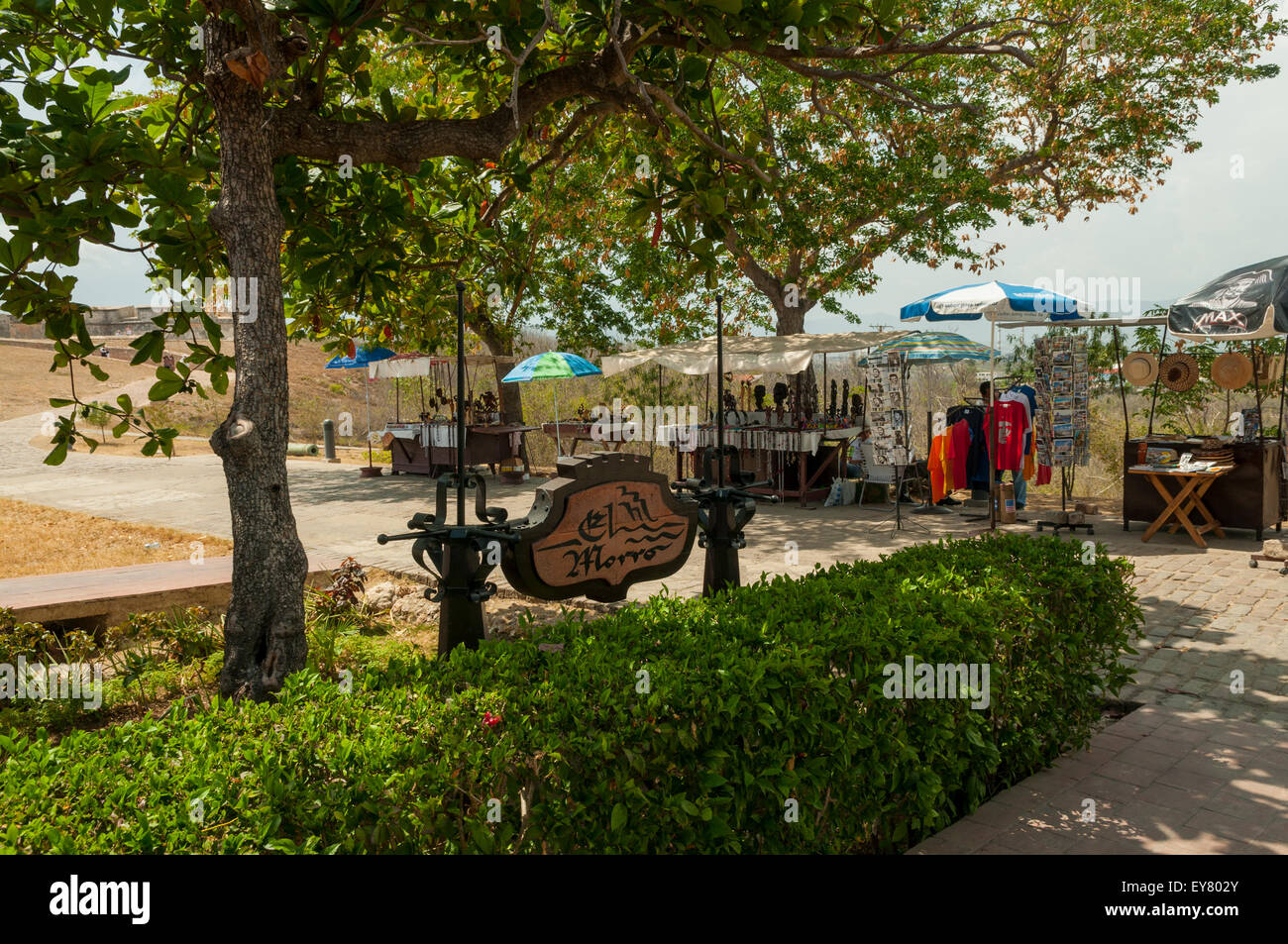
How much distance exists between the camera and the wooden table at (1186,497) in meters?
10.1

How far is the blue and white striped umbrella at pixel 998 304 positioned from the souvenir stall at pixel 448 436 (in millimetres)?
10150

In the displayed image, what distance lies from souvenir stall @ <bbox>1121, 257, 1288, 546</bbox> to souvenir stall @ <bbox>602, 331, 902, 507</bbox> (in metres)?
3.87

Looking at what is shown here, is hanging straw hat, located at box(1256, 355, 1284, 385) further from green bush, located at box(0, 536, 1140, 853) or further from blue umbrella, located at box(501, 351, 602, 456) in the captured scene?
blue umbrella, located at box(501, 351, 602, 456)

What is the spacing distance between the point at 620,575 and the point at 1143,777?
3.17 metres

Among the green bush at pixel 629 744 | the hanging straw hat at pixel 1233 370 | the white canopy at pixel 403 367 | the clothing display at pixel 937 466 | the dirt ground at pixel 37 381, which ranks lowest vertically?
the green bush at pixel 629 744

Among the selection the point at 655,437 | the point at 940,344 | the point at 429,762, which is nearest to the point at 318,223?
the point at 429,762

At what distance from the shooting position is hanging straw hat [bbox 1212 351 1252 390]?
10883mm

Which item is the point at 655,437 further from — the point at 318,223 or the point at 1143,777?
the point at 1143,777

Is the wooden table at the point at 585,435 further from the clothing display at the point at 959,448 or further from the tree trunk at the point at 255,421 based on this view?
the tree trunk at the point at 255,421

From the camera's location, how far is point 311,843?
1.88 meters

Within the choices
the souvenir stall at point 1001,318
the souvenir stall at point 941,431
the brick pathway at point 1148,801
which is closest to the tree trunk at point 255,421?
the brick pathway at point 1148,801

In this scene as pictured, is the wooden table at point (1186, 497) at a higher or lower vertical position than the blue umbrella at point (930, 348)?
lower

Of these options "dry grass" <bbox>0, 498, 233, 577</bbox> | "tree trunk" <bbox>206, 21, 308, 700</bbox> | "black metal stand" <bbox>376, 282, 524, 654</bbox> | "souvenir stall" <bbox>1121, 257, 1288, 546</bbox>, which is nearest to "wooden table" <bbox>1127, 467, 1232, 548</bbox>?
"souvenir stall" <bbox>1121, 257, 1288, 546</bbox>

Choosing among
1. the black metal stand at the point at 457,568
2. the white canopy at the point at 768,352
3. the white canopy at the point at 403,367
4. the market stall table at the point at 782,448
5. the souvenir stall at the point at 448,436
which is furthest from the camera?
the white canopy at the point at 403,367
